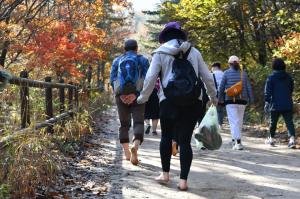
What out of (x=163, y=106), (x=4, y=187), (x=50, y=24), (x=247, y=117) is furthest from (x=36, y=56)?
(x=4, y=187)

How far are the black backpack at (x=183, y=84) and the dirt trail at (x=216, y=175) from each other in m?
1.08

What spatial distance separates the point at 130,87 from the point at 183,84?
2.04m

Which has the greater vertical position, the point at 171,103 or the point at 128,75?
the point at 128,75

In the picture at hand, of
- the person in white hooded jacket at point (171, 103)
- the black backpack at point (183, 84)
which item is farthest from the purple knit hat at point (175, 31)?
the black backpack at point (183, 84)

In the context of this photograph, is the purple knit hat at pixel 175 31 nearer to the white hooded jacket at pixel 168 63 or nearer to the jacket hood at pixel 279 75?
the white hooded jacket at pixel 168 63

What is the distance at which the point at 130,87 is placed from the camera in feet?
23.4

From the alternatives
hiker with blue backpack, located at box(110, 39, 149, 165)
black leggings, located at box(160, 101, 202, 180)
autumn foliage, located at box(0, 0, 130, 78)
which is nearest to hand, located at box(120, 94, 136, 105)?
hiker with blue backpack, located at box(110, 39, 149, 165)

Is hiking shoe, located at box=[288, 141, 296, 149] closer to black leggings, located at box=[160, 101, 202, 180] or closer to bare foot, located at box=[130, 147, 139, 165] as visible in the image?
bare foot, located at box=[130, 147, 139, 165]

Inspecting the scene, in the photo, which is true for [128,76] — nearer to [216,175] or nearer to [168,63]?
[168,63]

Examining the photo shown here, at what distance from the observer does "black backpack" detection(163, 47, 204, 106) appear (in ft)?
17.1

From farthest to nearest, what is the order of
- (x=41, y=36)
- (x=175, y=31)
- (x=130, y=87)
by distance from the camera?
(x=41, y=36) < (x=130, y=87) < (x=175, y=31)

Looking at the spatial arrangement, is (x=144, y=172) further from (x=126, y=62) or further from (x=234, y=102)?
(x=234, y=102)

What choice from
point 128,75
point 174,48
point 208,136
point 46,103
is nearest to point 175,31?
point 174,48

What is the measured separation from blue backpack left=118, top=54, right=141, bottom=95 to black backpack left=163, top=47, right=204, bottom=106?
184 centimetres
